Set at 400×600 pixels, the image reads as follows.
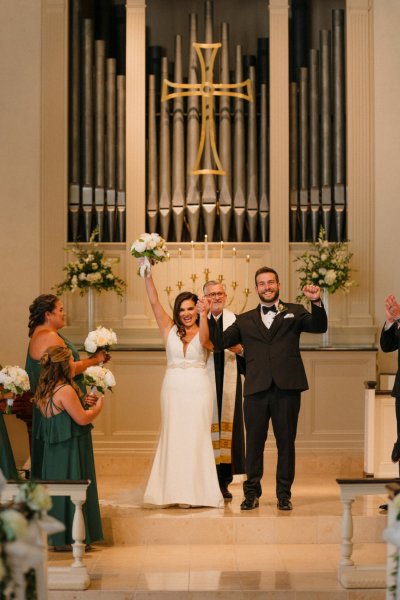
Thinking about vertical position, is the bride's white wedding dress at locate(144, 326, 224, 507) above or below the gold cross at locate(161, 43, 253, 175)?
below

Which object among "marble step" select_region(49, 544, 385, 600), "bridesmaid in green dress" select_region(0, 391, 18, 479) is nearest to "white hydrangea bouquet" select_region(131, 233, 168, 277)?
"bridesmaid in green dress" select_region(0, 391, 18, 479)

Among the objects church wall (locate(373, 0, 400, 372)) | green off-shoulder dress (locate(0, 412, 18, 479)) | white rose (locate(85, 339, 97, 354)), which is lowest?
green off-shoulder dress (locate(0, 412, 18, 479))

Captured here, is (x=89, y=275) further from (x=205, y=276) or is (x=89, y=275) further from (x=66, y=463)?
(x=66, y=463)

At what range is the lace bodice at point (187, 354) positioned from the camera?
26.1 ft

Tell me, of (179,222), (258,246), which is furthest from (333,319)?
(179,222)

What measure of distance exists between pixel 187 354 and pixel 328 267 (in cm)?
284

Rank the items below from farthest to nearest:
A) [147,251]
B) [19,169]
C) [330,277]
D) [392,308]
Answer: [19,169] → [330,277] → [147,251] → [392,308]

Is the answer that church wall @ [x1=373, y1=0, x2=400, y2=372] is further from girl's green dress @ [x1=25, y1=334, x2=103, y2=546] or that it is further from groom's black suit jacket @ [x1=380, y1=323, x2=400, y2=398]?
girl's green dress @ [x1=25, y1=334, x2=103, y2=546]

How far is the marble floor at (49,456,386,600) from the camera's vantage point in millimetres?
6297

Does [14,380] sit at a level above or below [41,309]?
below

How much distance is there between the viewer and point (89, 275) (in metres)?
10.3

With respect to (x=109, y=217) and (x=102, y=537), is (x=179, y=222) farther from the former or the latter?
(x=102, y=537)

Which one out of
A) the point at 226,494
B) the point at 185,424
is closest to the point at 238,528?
the point at 226,494

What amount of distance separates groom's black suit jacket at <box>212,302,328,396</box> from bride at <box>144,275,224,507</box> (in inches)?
14.0
